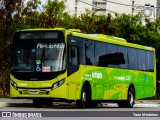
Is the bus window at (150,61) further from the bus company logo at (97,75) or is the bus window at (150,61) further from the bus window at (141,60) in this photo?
the bus company logo at (97,75)

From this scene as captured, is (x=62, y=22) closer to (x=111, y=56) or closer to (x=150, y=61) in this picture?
(x=150, y=61)

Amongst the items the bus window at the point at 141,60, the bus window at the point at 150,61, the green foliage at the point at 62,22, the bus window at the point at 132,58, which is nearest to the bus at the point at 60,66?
the bus window at the point at 132,58

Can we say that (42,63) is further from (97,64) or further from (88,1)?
(88,1)

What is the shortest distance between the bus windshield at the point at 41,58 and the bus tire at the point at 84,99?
198 cm

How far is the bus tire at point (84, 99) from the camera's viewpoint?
26862mm

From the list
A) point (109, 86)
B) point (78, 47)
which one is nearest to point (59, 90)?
point (78, 47)

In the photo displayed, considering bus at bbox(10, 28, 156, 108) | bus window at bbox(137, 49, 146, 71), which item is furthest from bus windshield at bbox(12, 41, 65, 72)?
bus window at bbox(137, 49, 146, 71)

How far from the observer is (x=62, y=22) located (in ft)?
151

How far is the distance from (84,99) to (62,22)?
64.0 ft

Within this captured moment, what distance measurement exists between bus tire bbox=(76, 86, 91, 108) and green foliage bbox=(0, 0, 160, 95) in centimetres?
1097

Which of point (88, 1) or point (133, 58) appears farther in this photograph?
point (88, 1)

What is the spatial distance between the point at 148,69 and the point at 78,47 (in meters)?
9.23

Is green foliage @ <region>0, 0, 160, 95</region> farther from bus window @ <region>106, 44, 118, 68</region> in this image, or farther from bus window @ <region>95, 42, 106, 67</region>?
bus window @ <region>95, 42, 106, 67</region>

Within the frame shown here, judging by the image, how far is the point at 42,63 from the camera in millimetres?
25812
